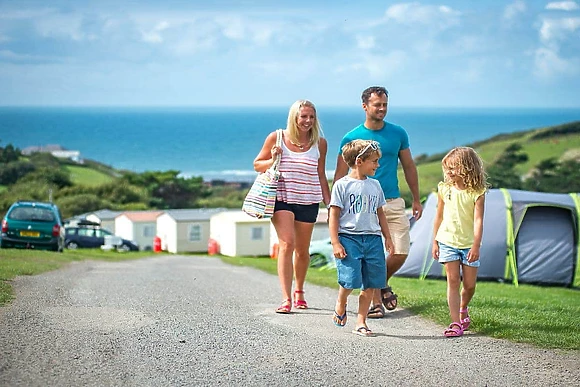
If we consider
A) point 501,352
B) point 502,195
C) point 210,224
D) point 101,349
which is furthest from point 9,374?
point 210,224

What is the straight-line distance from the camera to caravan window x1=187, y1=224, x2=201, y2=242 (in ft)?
163

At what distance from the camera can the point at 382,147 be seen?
27.3 ft

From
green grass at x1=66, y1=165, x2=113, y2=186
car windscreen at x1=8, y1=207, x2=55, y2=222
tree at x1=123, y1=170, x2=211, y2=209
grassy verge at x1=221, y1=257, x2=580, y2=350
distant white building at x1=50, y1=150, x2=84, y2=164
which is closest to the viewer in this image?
grassy verge at x1=221, y1=257, x2=580, y2=350

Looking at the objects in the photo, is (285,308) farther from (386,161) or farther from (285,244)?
(386,161)

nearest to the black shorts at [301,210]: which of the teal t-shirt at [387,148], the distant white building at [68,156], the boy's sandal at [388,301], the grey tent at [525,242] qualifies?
the teal t-shirt at [387,148]

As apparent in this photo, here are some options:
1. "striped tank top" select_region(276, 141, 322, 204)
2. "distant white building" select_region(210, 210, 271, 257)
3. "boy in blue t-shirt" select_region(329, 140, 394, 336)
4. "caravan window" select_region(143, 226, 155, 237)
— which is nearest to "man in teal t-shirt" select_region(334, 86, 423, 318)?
"striped tank top" select_region(276, 141, 322, 204)

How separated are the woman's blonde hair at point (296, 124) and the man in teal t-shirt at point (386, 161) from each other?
0.29m

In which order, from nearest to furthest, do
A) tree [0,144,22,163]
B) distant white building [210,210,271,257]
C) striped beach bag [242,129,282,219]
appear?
striped beach bag [242,129,282,219], distant white building [210,210,271,257], tree [0,144,22,163]

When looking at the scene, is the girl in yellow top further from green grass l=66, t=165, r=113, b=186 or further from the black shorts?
green grass l=66, t=165, r=113, b=186

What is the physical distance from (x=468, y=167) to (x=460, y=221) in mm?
464

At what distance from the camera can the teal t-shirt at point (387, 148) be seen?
8.31 meters

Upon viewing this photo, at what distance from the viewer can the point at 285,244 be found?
27.2ft

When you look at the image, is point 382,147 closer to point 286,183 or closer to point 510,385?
point 286,183

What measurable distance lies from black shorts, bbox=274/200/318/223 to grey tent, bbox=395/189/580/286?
952 cm
